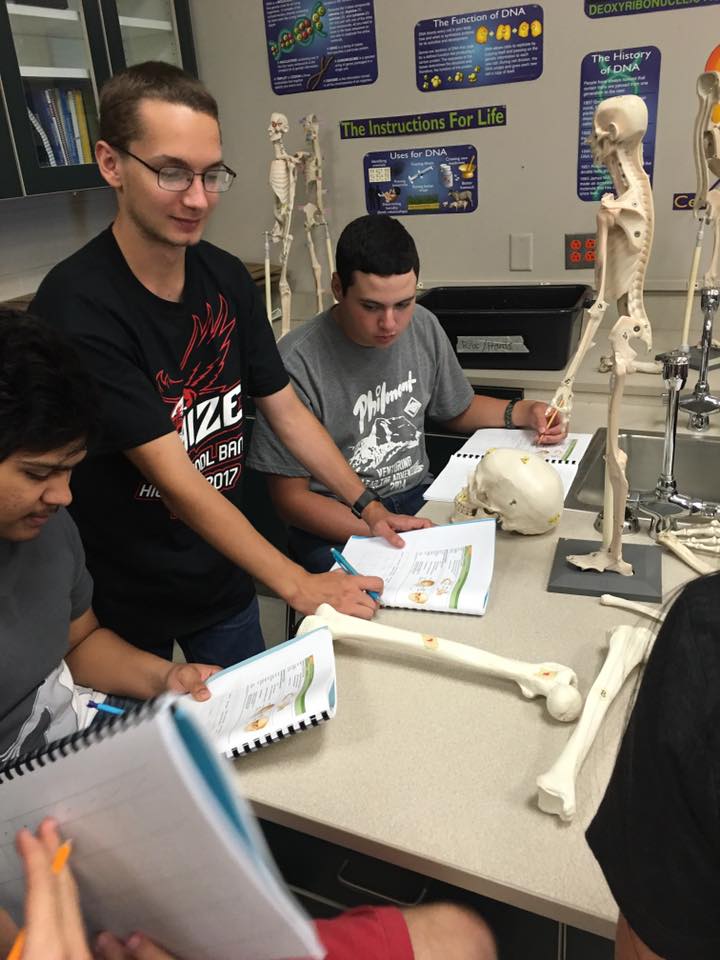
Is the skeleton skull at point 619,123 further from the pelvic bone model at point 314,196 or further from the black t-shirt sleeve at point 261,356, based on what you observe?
the pelvic bone model at point 314,196

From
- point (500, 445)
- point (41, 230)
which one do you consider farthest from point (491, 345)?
point (41, 230)

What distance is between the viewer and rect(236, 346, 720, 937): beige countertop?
2.47 ft

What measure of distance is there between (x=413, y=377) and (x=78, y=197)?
168 centimetres

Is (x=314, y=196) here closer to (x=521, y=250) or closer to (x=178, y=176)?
(x=521, y=250)

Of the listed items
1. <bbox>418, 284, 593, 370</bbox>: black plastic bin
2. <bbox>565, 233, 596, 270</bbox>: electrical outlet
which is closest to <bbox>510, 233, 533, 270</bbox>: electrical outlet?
<bbox>565, 233, 596, 270</bbox>: electrical outlet

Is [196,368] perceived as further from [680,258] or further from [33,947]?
[680,258]

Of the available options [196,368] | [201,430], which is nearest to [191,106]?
[196,368]

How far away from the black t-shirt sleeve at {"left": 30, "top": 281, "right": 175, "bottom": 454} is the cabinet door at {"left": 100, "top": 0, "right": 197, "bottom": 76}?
1650 millimetres

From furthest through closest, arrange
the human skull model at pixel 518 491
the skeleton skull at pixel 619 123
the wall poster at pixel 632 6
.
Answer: the wall poster at pixel 632 6 → the human skull model at pixel 518 491 → the skeleton skull at pixel 619 123

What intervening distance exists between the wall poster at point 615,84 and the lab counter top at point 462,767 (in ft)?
5.44

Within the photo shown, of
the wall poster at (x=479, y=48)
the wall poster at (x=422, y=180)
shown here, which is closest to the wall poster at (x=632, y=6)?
the wall poster at (x=479, y=48)

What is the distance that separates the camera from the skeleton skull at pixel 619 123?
109cm

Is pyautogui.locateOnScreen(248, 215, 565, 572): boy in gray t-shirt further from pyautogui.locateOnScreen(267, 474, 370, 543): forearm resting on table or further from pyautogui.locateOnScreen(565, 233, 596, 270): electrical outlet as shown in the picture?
pyautogui.locateOnScreen(565, 233, 596, 270): electrical outlet

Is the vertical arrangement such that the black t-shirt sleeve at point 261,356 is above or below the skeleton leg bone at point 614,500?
above
